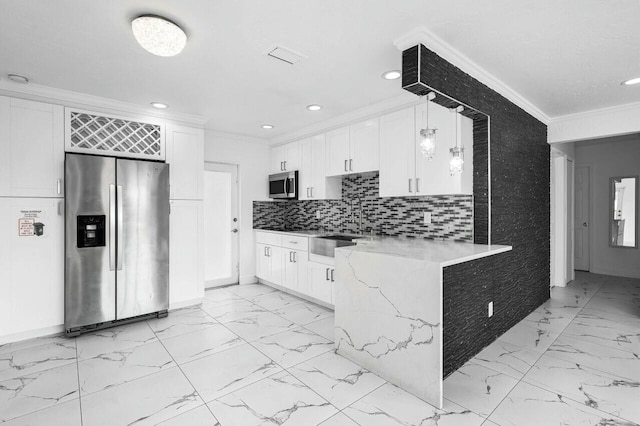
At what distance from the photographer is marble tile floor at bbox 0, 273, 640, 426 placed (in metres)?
1.93

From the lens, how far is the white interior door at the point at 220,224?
16.0 feet

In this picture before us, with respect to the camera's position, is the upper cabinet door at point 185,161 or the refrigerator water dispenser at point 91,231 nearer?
the refrigerator water dispenser at point 91,231

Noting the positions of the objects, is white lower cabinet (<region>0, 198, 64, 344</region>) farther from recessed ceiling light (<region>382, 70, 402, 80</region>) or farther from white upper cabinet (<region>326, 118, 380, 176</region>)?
recessed ceiling light (<region>382, 70, 402, 80</region>)

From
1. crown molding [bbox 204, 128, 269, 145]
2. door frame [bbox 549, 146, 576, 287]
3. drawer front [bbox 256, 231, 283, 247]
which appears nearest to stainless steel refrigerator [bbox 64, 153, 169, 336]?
crown molding [bbox 204, 128, 269, 145]

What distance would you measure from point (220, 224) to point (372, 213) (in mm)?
2414

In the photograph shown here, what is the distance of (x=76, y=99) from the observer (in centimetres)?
322

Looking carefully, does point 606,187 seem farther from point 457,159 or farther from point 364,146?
point 457,159

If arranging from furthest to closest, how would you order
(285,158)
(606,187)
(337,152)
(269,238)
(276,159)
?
(606,187), (276,159), (285,158), (269,238), (337,152)

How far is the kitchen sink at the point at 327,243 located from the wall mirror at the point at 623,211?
198 inches

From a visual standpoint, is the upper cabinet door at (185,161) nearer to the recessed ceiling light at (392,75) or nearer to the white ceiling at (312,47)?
the white ceiling at (312,47)

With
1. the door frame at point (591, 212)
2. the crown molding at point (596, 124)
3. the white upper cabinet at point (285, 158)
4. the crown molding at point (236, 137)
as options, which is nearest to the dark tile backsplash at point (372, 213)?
the white upper cabinet at point (285, 158)

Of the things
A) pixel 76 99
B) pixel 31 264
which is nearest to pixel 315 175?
pixel 76 99

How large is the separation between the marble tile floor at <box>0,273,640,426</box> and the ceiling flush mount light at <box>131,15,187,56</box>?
91.3 inches

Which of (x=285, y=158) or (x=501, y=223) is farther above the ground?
(x=285, y=158)
